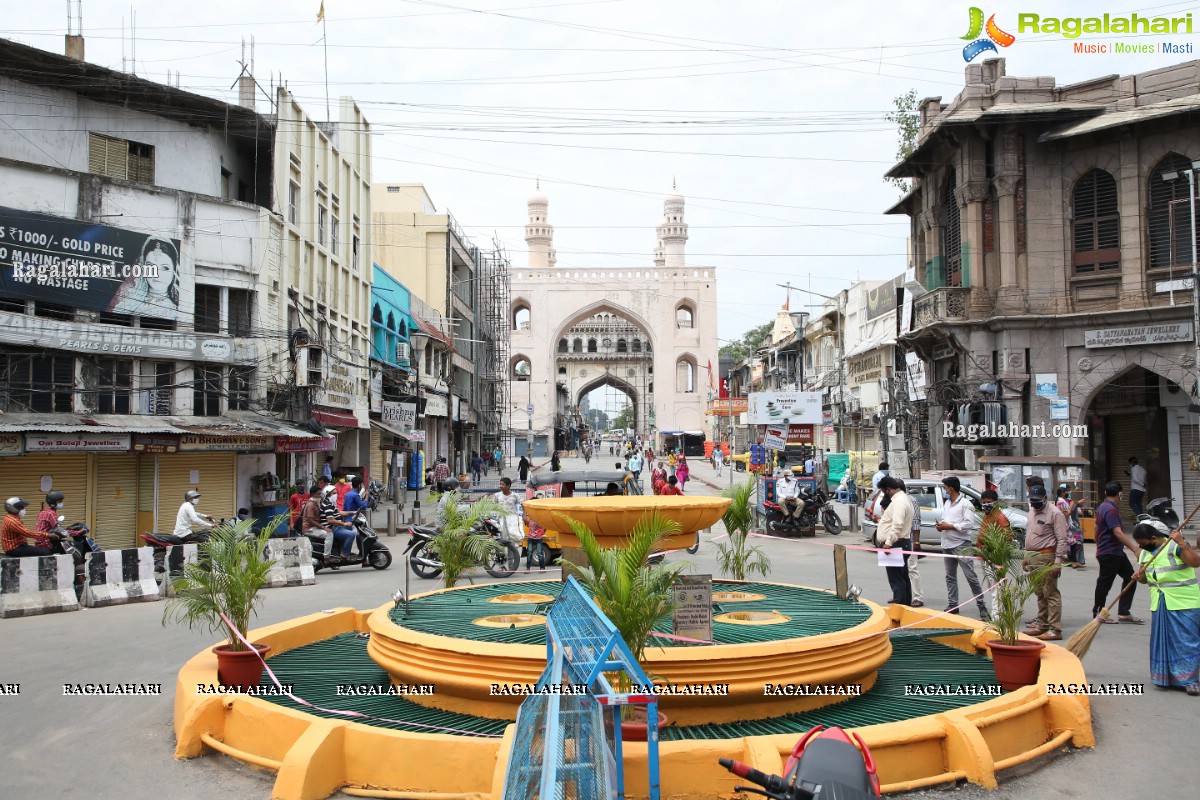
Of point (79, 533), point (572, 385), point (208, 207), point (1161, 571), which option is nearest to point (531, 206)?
point (572, 385)

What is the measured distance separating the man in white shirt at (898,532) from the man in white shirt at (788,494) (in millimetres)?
9965

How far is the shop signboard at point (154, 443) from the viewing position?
1627 cm

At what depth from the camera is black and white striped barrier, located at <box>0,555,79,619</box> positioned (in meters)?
11.1

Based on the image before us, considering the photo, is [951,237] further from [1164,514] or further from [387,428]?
[1164,514]

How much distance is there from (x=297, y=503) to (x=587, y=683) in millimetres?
14310

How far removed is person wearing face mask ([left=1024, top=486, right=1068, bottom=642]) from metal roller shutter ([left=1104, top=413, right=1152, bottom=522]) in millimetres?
14754

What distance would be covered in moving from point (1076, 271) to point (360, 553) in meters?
17.2

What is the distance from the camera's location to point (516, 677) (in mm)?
5836

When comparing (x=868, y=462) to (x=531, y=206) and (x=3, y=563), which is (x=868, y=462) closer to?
(x=3, y=563)

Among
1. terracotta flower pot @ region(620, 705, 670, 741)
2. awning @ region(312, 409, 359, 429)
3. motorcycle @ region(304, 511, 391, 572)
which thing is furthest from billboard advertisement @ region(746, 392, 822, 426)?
terracotta flower pot @ region(620, 705, 670, 741)

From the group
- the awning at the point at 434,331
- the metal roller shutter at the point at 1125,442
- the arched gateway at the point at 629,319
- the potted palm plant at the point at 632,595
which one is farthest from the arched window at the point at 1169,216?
the arched gateway at the point at 629,319

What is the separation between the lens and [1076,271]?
72.9ft

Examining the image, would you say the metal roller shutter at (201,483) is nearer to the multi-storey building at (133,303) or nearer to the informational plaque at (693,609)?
the multi-storey building at (133,303)

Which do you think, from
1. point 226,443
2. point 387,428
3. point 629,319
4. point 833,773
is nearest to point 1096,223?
point 226,443
